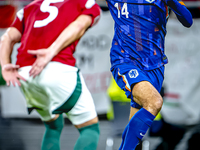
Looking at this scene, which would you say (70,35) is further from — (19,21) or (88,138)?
(88,138)

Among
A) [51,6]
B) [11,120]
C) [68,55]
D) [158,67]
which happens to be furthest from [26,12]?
[11,120]

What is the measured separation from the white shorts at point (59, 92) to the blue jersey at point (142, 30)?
362 mm

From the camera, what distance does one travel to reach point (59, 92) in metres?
2.21

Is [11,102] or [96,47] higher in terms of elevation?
[96,47]

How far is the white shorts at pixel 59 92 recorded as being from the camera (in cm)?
221

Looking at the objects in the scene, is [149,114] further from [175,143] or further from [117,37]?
[175,143]

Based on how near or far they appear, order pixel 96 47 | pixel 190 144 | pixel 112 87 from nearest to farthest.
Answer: pixel 190 144, pixel 112 87, pixel 96 47

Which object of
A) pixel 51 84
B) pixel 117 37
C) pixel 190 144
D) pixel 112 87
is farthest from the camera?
pixel 112 87

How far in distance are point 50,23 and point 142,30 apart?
0.68 meters

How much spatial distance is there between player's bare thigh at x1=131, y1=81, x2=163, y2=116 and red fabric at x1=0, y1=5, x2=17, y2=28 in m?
2.91

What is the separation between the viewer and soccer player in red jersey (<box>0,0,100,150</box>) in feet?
7.28

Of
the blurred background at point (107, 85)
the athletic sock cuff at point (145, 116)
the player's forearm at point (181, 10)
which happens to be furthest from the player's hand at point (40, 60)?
the blurred background at point (107, 85)

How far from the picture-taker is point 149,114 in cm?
198

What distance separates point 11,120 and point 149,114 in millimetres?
3269
